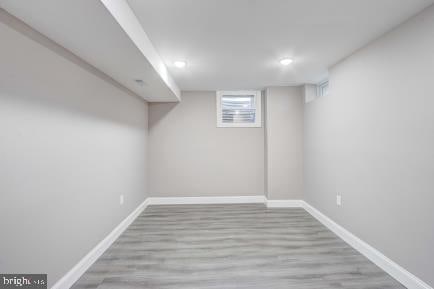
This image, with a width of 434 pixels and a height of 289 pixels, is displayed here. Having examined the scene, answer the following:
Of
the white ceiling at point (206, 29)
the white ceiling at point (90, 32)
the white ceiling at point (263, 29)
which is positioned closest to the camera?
the white ceiling at point (90, 32)

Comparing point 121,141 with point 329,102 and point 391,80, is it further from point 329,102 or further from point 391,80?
point 391,80

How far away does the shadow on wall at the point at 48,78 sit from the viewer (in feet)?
4.25

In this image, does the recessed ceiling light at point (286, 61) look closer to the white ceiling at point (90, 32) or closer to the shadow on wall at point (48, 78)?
the white ceiling at point (90, 32)

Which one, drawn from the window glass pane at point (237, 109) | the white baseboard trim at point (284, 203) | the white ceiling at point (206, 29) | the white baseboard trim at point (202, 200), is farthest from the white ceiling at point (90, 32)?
the white baseboard trim at point (284, 203)

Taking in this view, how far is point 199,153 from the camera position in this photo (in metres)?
4.25

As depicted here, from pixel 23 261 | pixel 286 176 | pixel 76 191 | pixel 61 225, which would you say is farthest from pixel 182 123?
pixel 23 261

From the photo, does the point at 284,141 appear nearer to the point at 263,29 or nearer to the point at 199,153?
the point at 199,153

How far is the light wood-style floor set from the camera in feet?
6.05

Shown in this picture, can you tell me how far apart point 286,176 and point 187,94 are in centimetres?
249

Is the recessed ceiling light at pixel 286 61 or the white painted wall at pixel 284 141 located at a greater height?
the recessed ceiling light at pixel 286 61
